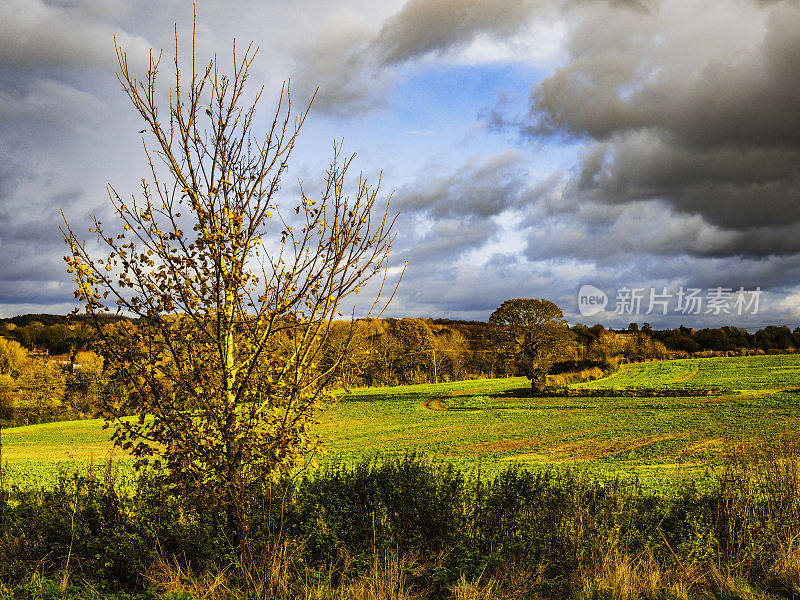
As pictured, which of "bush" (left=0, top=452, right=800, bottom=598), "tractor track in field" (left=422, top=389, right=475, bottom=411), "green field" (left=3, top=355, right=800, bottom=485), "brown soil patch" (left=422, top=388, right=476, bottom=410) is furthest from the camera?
"brown soil patch" (left=422, top=388, right=476, bottom=410)

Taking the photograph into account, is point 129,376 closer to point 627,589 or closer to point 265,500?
point 265,500

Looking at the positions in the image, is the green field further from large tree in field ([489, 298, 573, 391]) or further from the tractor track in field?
large tree in field ([489, 298, 573, 391])

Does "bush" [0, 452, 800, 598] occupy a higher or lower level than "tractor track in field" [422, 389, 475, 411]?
higher

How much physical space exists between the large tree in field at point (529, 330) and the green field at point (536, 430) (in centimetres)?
398

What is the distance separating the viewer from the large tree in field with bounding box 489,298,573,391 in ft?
153

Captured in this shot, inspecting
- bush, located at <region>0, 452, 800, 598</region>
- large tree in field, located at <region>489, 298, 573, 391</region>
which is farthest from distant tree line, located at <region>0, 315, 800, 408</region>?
bush, located at <region>0, 452, 800, 598</region>

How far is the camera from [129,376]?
539 cm

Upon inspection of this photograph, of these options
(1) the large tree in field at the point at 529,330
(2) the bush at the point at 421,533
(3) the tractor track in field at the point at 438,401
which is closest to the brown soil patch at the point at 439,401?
(3) the tractor track in field at the point at 438,401

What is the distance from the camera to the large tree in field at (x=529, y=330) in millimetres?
46500

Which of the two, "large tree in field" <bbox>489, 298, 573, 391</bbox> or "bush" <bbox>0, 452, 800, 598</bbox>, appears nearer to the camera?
"bush" <bbox>0, 452, 800, 598</bbox>

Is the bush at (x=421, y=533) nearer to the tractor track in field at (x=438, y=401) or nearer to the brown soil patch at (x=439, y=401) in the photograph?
the tractor track in field at (x=438, y=401)

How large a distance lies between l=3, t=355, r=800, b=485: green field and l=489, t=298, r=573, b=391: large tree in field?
398cm

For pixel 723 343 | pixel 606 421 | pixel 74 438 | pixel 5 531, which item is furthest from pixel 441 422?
pixel 723 343

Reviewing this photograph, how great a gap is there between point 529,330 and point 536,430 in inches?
710
